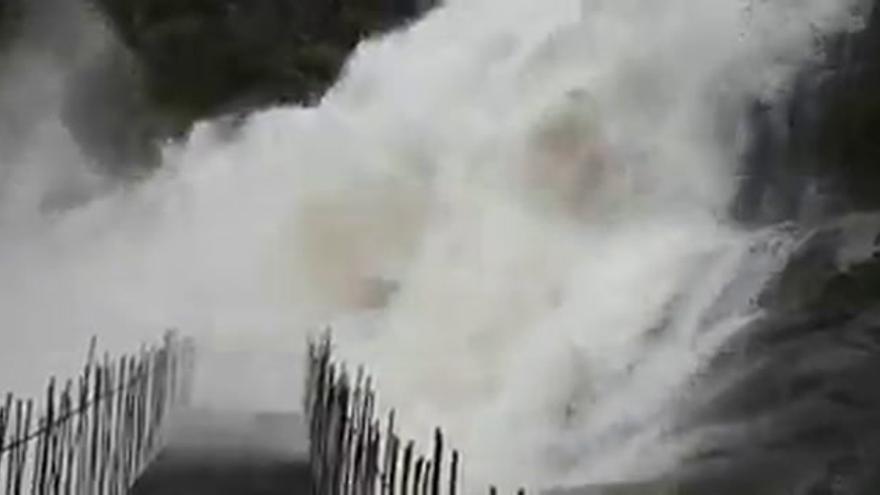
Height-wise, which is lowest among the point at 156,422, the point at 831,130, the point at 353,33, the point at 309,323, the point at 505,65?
the point at 156,422

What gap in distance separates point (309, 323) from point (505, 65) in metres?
3.70

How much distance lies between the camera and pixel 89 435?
8.72 metres

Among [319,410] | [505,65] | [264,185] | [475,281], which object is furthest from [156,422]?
[264,185]

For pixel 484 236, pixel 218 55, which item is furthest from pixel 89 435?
pixel 218 55

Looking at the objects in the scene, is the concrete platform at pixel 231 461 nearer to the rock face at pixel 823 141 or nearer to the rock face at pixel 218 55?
the rock face at pixel 823 141

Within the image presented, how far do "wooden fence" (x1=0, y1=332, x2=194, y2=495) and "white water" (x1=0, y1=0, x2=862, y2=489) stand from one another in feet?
7.51

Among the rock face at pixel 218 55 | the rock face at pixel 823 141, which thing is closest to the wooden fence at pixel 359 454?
the rock face at pixel 823 141

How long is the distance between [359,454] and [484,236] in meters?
11.2

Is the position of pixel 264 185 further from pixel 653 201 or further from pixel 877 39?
pixel 877 39

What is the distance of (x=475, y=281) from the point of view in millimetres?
17859

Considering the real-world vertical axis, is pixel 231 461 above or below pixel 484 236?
below

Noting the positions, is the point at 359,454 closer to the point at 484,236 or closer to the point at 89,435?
the point at 89,435

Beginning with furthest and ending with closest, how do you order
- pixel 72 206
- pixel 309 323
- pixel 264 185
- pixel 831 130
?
pixel 72 206 < pixel 264 185 < pixel 309 323 < pixel 831 130

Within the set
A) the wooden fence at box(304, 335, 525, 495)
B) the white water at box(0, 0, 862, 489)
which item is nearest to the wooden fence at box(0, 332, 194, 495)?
the wooden fence at box(304, 335, 525, 495)
